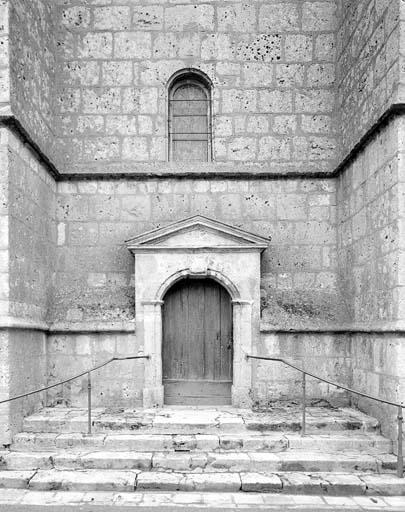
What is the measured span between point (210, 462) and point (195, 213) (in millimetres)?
3665

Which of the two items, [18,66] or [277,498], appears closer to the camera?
[277,498]

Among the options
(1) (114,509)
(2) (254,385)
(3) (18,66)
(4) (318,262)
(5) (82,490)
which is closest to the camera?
(1) (114,509)

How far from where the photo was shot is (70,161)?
25.3 ft

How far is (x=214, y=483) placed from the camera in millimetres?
5102

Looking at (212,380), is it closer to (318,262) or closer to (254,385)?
(254,385)

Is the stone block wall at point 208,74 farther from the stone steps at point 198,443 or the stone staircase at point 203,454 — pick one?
the stone steps at point 198,443

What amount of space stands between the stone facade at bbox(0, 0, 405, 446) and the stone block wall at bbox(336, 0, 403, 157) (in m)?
0.05

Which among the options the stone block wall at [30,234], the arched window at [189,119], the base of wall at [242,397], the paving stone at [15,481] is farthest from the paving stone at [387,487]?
the arched window at [189,119]

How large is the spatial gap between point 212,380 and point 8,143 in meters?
4.34

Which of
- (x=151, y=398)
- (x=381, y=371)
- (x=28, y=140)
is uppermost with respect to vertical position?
(x=28, y=140)

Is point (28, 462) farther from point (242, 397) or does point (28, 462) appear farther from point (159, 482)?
point (242, 397)

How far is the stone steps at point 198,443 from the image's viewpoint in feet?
19.0

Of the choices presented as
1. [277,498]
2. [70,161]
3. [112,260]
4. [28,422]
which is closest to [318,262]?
[112,260]

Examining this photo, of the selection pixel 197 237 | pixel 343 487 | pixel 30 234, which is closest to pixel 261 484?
pixel 343 487
